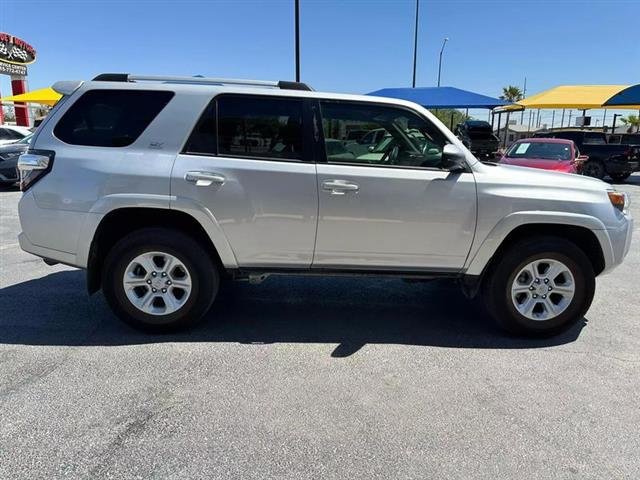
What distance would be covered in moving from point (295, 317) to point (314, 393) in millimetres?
1296

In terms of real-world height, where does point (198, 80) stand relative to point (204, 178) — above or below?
above

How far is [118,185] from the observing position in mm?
3545

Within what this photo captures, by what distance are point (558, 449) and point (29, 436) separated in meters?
2.85

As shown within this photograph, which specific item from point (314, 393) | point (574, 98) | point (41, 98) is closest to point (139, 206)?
point (314, 393)

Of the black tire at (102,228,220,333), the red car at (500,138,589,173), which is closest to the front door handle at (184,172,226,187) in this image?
the black tire at (102,228,220,333)

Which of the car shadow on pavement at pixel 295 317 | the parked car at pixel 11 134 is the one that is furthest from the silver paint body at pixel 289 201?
the parked car at pixel 11 134

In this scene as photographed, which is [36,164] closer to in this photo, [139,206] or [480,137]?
[139,206]

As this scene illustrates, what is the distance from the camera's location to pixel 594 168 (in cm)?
1742

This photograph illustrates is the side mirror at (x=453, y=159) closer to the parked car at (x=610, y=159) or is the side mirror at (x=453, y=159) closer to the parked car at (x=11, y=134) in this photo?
the parked car at (x=11, y=134)

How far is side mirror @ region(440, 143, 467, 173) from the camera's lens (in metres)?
3.58

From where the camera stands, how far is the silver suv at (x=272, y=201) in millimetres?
3602

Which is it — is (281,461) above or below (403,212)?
below

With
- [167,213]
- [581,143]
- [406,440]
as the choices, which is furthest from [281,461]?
[581,143]

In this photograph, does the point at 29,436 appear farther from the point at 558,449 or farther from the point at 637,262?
the point at 637,262
